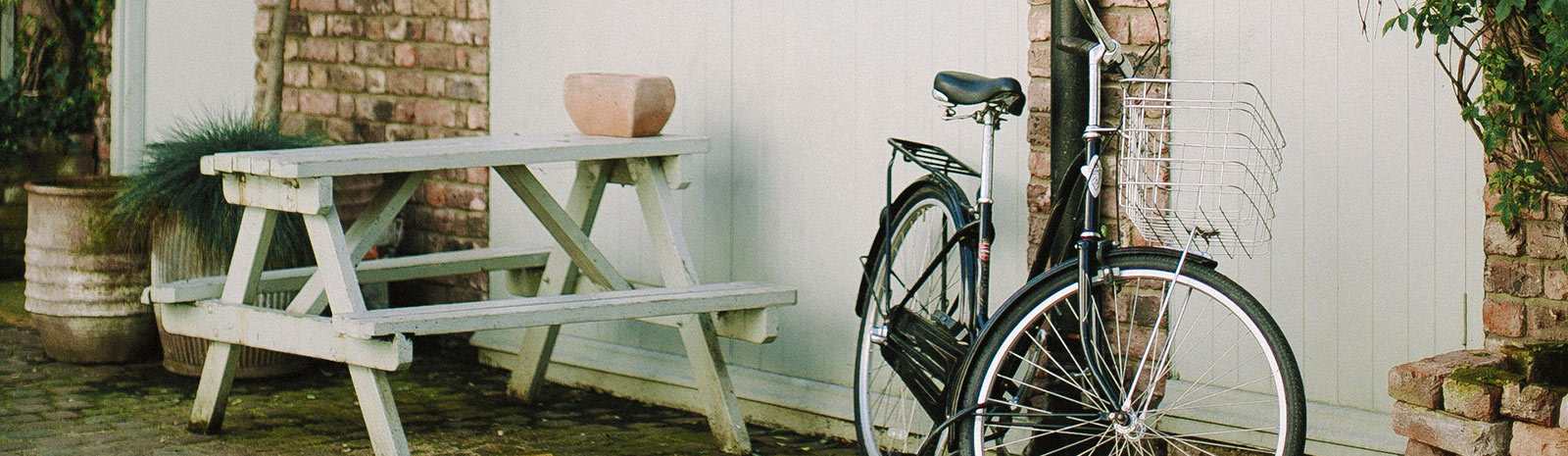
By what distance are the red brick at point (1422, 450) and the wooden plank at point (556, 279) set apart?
2.37m

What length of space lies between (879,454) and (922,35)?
41.7 inches

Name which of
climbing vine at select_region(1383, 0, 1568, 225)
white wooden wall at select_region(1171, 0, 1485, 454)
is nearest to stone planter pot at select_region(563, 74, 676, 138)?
white wooden wall at select_region(1171, 0, 1485, 454)

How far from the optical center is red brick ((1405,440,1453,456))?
3.03 metres

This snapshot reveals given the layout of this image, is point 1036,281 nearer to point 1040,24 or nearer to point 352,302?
point 1040,24

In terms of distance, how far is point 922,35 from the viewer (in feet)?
14.1

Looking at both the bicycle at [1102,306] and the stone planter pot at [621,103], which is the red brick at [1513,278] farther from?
the stone planter pot at [621,103]

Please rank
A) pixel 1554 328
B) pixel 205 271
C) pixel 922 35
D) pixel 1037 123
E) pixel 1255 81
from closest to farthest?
pixel 1554 328, pixel 1255 81, pixel 1037 123, pixel 922 35, pixel 205 271

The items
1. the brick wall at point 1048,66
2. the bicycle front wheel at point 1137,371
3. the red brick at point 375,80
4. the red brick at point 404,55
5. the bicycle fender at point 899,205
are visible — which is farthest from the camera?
the red brick at point 375,80

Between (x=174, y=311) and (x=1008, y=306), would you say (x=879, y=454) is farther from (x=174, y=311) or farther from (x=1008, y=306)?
(x=174, y=311)

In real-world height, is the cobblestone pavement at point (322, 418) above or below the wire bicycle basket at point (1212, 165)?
below

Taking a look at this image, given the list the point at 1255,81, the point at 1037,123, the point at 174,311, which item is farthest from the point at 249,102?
the point at 1255,81

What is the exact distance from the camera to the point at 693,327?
444 centimetres

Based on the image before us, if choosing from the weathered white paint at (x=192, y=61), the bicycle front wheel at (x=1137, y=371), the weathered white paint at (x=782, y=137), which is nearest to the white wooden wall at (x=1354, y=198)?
the bicycle front wheel at (x=1137, y=371)

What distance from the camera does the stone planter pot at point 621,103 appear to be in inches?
173
